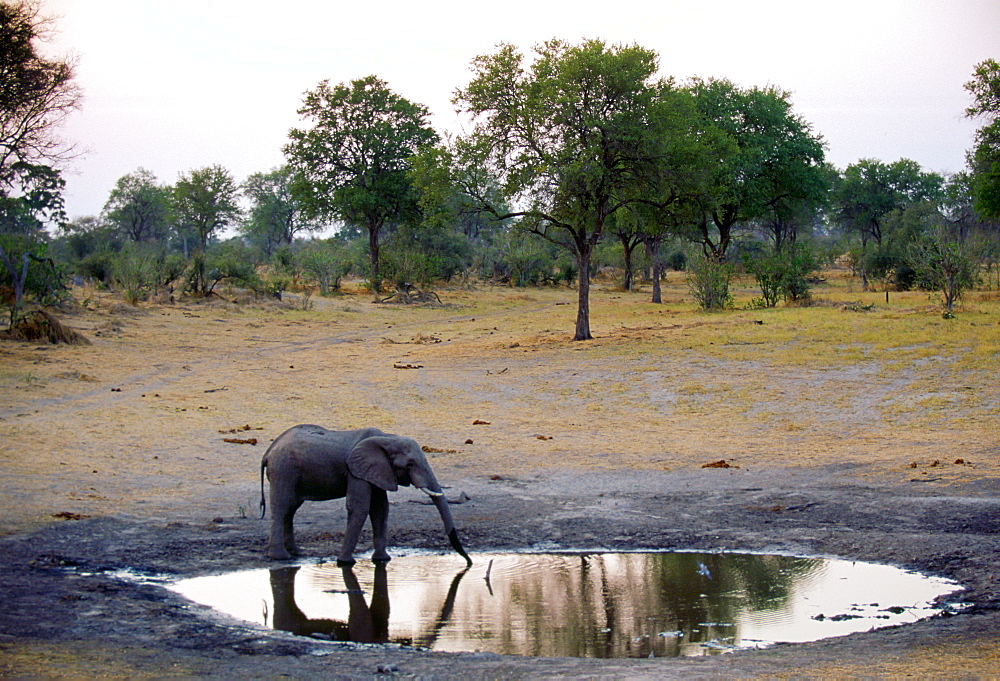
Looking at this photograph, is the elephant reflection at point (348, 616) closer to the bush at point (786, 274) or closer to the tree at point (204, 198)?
the bush at point (786, 274)

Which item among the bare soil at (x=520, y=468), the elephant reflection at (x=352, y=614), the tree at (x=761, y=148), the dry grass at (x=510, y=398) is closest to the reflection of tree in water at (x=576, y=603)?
the elephant reflection at (x=352, y=614)

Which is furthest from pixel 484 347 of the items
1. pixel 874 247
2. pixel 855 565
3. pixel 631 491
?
pixel 874 247

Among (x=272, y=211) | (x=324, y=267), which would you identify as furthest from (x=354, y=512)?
(x=272, y=211)

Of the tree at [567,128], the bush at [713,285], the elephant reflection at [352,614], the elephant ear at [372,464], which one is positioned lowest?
the elephant reflection at [352,614]

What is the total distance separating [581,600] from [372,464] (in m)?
1.99

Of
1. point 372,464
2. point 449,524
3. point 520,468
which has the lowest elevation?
point 520,468

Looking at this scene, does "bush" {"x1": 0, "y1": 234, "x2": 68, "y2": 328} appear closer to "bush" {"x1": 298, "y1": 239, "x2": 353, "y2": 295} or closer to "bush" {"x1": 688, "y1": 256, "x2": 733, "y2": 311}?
"bush" {"x1": 298, "y1": 239, "x2": 353, "y2": 295}

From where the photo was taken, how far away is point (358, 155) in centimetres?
4484

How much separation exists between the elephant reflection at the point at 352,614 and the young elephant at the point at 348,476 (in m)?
0.34

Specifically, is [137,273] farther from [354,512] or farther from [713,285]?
[354,512]

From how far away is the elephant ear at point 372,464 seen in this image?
749 cm

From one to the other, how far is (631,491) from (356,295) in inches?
1338

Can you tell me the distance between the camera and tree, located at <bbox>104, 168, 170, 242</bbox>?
6462cm

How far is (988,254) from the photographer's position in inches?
1433
